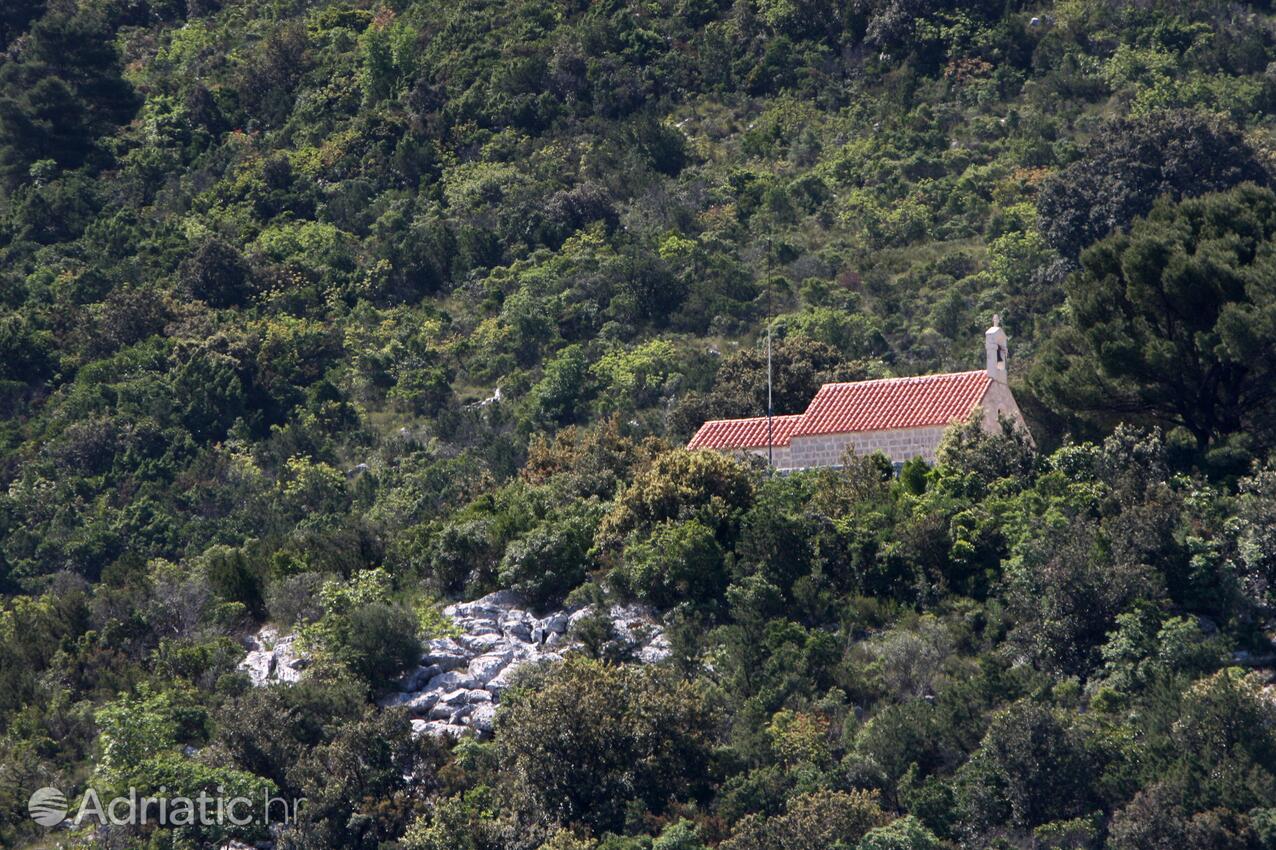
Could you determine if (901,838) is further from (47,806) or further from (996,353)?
(996,353)

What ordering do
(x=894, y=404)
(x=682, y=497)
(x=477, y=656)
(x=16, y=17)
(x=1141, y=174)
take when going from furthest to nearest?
(x=16, y=17) < (x=1141, y=174) < (x=894, y=404) < (x=682, y=497) < (x=477, y=656)

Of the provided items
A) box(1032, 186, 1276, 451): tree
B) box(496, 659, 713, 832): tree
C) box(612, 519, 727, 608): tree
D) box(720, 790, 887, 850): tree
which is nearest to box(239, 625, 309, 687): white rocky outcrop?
box(612, 519, 727, 608): tree

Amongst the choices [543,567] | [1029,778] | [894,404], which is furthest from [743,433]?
[1029,778]

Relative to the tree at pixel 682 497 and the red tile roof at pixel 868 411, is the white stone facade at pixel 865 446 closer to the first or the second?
the red tile roof at pixel 868 411

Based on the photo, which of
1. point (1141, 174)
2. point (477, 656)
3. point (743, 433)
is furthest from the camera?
point (1141, 174)

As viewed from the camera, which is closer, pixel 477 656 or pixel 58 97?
Answer: pixel 477 656

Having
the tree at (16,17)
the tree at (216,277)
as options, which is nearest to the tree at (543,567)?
the tree at (216,277)

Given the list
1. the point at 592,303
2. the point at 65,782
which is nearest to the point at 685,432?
the point at 592,303
